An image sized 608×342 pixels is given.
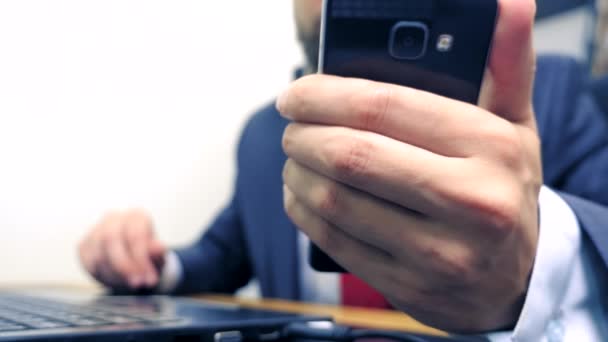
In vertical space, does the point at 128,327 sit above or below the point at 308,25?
below

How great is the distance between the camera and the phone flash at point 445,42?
0.63ft

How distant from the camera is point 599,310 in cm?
24

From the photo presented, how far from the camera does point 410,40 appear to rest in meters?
0.19

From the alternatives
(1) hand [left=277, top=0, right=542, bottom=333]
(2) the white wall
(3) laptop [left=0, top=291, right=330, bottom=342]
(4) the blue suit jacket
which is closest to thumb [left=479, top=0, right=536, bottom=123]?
(1) hand [left=277, top=0, right=542, bottom=333]

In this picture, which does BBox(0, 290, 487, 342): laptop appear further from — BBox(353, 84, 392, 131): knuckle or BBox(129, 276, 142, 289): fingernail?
BBox(129, 276, 142, 289): fingernail

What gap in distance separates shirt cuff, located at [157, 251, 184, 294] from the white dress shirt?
1.29ft

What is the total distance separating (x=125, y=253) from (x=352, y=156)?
0.38m

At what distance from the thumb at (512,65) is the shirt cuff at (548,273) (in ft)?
0.13

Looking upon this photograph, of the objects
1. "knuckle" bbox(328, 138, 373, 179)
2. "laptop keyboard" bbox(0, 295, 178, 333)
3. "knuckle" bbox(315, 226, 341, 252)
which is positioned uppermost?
"knuckle" bbox(328, 138, 373, 179)

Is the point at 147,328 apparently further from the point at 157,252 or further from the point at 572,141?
the point at 572,141

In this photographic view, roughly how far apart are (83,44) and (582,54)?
0.80 m

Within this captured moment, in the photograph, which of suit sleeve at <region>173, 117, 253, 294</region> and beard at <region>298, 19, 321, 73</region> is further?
suit sleeve at <region>173, 117, 253, 294</region>

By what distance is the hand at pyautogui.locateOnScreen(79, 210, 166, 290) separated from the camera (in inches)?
19.3

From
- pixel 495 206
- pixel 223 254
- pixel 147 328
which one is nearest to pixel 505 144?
pixel 495 206
